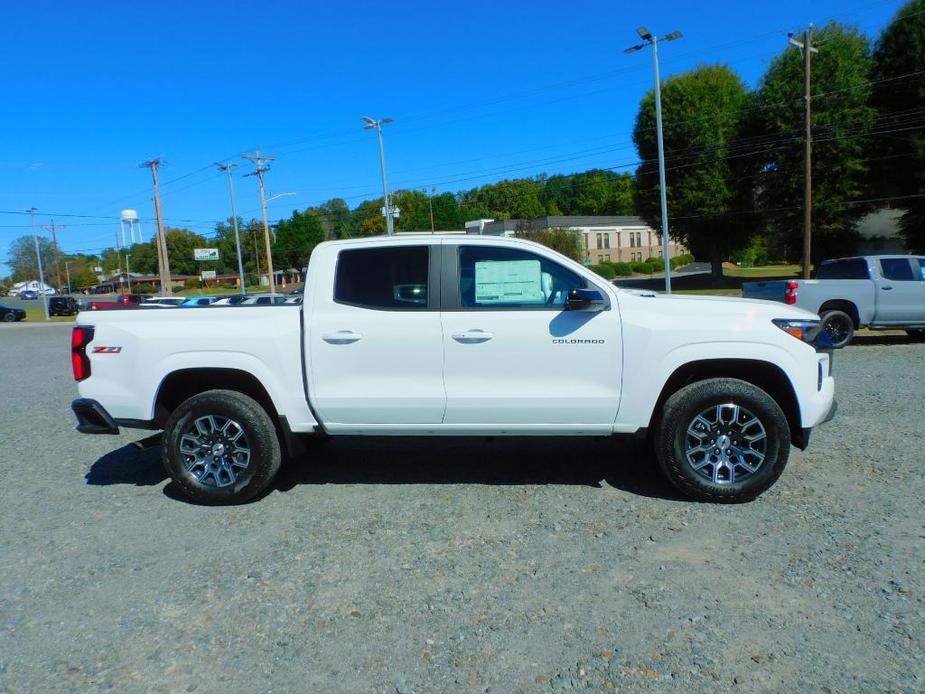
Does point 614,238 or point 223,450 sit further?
point 614,238

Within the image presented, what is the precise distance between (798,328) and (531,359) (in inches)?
72.3

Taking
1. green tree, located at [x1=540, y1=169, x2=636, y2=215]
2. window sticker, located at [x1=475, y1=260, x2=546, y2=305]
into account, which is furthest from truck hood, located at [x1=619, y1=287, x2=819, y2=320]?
green tree, located at [x1=540, y1=169, x2=636, y2=215]

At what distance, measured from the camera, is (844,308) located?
13391mm

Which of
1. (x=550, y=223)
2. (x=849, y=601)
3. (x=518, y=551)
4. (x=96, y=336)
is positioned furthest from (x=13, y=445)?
(x=550, y=223)

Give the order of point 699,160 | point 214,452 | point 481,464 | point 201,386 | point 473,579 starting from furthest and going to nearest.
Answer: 1. point 699,160
2. point 481,464
3. point 201,386
4. point 214,452
5. point 473,579

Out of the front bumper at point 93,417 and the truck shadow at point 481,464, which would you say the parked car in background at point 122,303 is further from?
the truck shadow at point 481,464

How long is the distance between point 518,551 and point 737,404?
185cm

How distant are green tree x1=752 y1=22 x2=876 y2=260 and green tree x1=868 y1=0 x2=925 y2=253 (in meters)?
0.61

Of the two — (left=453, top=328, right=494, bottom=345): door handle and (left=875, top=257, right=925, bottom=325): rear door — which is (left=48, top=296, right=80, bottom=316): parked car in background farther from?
(left=453, top=328, right=494, bottom=345): door handle

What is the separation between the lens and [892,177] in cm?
3200

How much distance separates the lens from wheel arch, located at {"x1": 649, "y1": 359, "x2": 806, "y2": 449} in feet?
16.3

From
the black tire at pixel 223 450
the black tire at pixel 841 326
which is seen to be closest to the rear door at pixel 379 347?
the black tire at pixel 223 450

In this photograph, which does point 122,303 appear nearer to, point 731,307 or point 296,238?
point 731,307

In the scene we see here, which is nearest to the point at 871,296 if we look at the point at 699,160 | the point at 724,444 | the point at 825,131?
the point at 724,444
